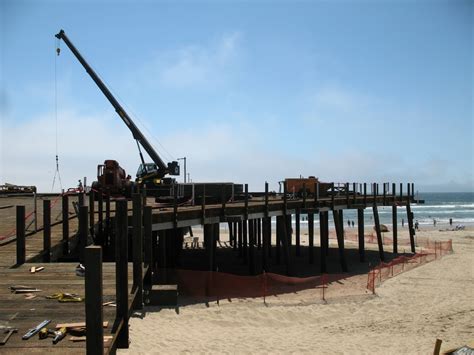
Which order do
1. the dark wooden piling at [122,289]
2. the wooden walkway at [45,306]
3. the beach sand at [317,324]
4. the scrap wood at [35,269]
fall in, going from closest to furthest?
the wooden walkway at [45,306] < the dark wooden piling at [122,289] < the scrap wood at [35,269] < the beach sand at [317,324]

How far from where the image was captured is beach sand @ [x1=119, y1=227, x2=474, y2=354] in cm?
1164

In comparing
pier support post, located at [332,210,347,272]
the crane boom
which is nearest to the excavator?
the crane boom

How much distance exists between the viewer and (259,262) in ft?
89.9

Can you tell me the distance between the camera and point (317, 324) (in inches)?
553

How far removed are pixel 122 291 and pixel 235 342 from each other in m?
6.95

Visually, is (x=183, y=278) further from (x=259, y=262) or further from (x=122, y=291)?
(x=122, y=291)

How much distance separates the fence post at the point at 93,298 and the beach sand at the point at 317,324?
21.7 ft

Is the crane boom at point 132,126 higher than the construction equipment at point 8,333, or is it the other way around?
the crane boom at point 132,126

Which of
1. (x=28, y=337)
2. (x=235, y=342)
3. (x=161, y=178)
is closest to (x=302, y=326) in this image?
(x=235, y=342)

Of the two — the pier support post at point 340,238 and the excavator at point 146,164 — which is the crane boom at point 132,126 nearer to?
the excavator at point 146,164

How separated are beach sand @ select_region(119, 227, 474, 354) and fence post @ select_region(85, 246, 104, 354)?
663cm

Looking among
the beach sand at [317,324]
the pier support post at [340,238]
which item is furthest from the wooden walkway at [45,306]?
the pier support post at [340,238]

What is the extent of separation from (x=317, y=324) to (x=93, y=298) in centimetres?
1100

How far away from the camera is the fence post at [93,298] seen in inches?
160
